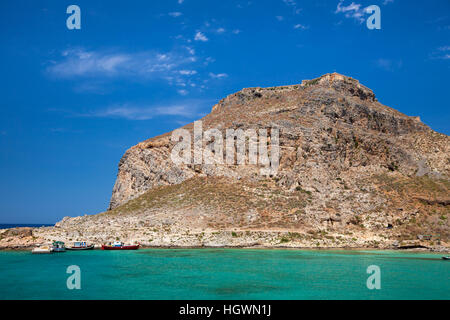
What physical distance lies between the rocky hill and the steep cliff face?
220mm

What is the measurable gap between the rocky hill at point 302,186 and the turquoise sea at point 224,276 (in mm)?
9035

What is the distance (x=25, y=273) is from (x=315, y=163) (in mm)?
48924

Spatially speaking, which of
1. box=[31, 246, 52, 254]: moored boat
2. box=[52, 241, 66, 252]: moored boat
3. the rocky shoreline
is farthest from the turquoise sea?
the rocky shoreline

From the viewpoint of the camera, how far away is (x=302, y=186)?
6638 cm

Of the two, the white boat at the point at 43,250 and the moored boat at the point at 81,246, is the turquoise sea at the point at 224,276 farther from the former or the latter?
the moored boat at the point at 81,246

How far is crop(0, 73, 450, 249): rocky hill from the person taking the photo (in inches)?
2283

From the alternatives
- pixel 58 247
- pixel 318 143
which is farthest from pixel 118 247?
pixel 318 143

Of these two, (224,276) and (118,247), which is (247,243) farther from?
(224,276)

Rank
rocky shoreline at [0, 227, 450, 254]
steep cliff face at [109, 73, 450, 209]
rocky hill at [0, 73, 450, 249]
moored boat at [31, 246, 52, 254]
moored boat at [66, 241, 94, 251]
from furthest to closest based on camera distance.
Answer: steep cliff face at [109, 73, 450, 209] → rocky hill at [0, 73, 450, 249] → rocky shoreline at [0, 227, 450, 254] → moored boat at [66, 241, 94, 251] → moored boat at [31, 246, 52, 254]

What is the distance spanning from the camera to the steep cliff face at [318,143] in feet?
231

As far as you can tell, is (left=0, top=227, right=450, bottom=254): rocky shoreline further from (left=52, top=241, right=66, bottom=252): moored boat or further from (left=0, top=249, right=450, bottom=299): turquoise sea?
(left=0, top=249, right=450, bottom=299): turquoise sea

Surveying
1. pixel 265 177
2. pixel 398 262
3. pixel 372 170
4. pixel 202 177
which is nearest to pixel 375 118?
pixel 372 170

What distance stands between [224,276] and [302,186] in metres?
36.8
